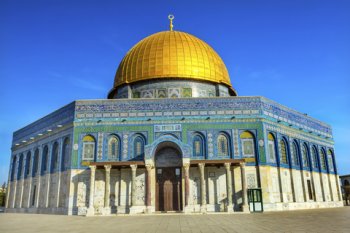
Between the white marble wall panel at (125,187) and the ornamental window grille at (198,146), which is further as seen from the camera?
the ornamental window grille at (198,146)

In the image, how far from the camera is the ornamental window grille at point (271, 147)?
72.8 ft

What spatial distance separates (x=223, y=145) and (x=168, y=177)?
435 centimetres

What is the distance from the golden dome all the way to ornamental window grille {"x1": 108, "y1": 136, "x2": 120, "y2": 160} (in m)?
6.26

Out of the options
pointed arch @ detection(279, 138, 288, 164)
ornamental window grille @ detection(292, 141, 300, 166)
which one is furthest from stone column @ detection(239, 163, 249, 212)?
ornamental window grille @ detection(292, 141, 300, 166)

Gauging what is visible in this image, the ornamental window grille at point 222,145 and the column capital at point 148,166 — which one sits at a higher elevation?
the ornamental window grille at point 222,145

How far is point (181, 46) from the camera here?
2708 cm

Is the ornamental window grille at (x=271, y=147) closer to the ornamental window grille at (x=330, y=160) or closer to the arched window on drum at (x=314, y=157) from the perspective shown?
the arched window on drum at (x=314, y=157)

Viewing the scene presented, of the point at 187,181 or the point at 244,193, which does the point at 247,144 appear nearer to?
the point at 244,193

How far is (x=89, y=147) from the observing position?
21938 mm

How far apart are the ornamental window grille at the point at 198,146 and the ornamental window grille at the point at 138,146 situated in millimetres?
3533

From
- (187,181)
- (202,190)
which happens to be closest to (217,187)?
(202,190)

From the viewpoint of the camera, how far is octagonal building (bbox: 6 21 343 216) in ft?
66.3

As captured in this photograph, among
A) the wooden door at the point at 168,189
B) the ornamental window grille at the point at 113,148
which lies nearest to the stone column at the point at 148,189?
the wooden door at the point at 168,189

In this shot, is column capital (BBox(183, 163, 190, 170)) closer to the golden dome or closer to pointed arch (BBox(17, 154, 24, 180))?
the golden dome
